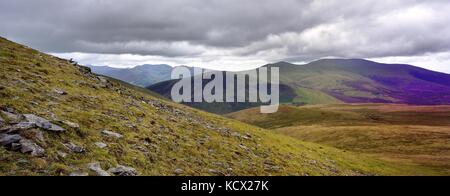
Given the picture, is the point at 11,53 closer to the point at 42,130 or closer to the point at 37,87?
the point at 37,87

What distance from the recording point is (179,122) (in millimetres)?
44844

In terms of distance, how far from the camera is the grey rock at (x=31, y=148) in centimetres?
2038

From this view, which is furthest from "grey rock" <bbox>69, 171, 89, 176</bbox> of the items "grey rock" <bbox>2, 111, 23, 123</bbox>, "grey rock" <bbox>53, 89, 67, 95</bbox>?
"grey rock" <bbox>53, 89, 67, 95</bbox>

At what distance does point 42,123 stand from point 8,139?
3.60 m

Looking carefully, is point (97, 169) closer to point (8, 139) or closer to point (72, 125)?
point (8, 139)

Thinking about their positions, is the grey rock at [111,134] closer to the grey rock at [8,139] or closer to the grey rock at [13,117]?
the grey rock at [13,117]

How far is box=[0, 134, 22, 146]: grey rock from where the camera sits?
810 inches

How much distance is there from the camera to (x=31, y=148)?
20688 millimetres

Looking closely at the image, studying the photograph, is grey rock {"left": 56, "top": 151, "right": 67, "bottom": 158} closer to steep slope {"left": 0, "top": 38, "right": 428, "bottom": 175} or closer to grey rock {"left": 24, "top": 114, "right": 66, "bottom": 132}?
steep slope {"left": 0, "top": 38, "right": 428, "bottom": 175}

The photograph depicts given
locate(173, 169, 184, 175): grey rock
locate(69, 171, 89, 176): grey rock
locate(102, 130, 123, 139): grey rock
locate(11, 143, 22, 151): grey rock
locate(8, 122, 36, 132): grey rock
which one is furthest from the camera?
locate(102, 130, 123, 139): grey rock

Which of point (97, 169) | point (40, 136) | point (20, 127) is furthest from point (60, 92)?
point (97, 169)

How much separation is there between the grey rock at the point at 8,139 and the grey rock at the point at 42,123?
2424mm

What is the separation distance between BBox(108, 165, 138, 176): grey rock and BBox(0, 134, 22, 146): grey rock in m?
5.50
